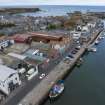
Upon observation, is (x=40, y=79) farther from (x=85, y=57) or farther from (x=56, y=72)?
(x=85, y=57)

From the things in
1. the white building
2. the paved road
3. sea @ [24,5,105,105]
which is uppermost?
the white building

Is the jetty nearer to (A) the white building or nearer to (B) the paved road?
(B) the paved road

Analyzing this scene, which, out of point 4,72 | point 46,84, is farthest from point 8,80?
point 46,84

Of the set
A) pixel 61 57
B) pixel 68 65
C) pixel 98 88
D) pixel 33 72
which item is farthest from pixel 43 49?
pixel 98 88

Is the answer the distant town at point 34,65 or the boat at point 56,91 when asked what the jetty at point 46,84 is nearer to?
the distant town at point 34,65

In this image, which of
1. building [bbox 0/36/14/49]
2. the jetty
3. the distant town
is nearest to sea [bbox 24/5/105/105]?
the jetty

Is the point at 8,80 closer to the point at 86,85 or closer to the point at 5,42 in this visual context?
the point at 86,85

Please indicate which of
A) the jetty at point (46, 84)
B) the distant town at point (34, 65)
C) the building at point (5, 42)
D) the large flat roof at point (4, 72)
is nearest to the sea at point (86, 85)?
the jetty at point (46, 84)
